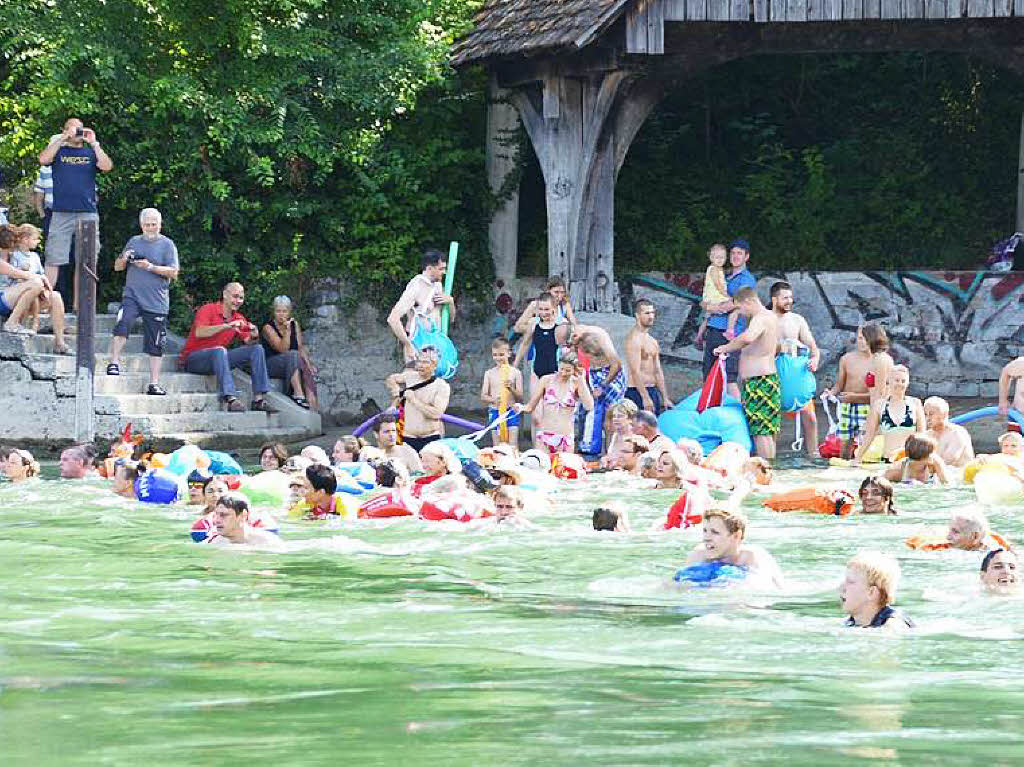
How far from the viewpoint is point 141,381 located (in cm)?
2106

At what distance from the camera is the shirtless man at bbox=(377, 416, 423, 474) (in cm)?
1828

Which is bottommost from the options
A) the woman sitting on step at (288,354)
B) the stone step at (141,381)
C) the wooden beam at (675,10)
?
the stone step at (141,381)

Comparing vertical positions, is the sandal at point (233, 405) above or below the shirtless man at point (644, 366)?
below

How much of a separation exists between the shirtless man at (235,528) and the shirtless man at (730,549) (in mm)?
3390

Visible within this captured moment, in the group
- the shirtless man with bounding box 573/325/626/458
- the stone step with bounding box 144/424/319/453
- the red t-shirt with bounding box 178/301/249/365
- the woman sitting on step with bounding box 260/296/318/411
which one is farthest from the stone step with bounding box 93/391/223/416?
the shirtless man with bounding box 573/325/626/458

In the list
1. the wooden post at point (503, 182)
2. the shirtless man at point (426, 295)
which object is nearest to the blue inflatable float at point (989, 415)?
the shirtless man at point (426, 295)

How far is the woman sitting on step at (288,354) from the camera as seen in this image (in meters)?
22.6

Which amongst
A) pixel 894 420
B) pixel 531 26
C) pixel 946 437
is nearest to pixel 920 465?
pixel 946 437

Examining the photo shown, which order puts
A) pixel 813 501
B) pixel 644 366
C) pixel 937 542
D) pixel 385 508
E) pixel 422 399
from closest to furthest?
1. pixel 937 542
2. pixel 385 508
3. pixel 813 501
4. pixel 422 399
5. pixel 644 366

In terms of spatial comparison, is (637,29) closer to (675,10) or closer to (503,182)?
(675,10)

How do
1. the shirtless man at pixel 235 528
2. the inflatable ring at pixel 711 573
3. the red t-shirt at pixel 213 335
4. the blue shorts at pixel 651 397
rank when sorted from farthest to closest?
1. the red t-shirt at pixel 213 335
2. the blue shorts at pixel 651 397
3. the shirtless man at pixel 235 528
4. the inflatable ring at pixel 711 573

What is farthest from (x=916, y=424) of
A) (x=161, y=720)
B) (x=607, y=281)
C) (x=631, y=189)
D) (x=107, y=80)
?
(x=161, y=720)

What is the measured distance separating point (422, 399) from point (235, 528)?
5.51 metres

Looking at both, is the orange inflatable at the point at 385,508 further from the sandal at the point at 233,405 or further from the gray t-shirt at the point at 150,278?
the gray t-shirt at the point at 150,278
